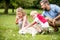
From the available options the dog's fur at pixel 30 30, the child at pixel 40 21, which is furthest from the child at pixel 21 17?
the child at pixel 40 21

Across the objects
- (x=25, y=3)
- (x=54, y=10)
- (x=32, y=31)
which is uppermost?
(x=54, y=10)

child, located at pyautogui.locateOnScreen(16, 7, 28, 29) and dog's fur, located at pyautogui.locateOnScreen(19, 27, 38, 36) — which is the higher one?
child, located at pyautogui.locateOnScreen(16, 7, 28, 29)

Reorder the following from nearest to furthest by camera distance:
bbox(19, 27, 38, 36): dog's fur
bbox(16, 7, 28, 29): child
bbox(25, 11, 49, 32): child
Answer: bbox(25, 11, 49, 32): child < bbox(19, 27, 38, 36): dog's fur < bbox(16, 7, 28, 29): child

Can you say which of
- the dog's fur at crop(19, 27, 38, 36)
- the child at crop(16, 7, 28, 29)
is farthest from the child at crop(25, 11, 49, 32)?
the child at crop(16, 7, 28, 29)

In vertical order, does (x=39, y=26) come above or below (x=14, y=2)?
above

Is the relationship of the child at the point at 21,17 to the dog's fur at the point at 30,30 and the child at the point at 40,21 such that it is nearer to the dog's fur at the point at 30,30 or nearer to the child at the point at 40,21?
the dog's fur at the point at 30,30

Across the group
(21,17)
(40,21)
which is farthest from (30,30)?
(21,17)

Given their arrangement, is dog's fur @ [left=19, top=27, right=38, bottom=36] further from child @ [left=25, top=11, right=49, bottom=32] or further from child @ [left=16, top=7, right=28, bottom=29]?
child @ [left=16, top=7, right=28, bottom=29]

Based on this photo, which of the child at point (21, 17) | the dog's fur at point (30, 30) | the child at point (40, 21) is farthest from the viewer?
the child at point (21, 17)

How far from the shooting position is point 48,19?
33.6 ft

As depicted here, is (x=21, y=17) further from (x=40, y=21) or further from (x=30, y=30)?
(x=40, y=21)

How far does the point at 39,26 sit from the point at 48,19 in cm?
42

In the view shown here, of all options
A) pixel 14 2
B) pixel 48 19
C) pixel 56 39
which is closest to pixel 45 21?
pixel 48 19

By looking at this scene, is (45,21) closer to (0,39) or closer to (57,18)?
(57,18)
